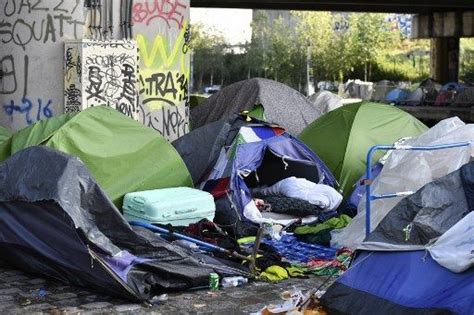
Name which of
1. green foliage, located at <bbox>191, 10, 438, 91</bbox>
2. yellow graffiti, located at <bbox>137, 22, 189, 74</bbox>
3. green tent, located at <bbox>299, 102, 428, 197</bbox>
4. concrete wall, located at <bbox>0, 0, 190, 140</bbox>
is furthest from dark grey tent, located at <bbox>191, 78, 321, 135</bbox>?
green foliage, located at <bbox>191, 10, 438, 91</bbox>

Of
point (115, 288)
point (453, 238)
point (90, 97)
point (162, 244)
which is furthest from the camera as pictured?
point (90, 97)

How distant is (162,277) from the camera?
22.8 feet

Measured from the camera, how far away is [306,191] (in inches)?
399

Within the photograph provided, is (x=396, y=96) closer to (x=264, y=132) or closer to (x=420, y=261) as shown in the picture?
(x=264, y=132)

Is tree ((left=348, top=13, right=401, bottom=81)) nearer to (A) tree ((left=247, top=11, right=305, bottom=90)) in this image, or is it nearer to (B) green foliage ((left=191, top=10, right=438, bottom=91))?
(B) green foliage ((left=191, top=10, right=438, bottom=91))

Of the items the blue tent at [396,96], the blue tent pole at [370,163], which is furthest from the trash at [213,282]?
the blue tent at [396,96]

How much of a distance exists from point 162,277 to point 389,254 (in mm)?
2037

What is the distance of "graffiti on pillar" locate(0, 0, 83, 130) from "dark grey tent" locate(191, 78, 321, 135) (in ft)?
9.18

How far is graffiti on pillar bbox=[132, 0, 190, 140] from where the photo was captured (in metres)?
11.6

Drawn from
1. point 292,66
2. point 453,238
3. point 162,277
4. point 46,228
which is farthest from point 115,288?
point 292,66

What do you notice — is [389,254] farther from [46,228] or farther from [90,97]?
[90,97]

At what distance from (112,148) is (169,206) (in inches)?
43.8

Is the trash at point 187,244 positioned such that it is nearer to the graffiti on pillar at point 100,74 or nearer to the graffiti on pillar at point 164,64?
the graffiti on pillar at point 100,74

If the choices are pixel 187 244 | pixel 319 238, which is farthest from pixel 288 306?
pixel 319 238
